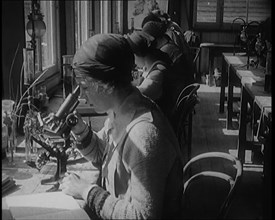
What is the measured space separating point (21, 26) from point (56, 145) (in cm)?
165

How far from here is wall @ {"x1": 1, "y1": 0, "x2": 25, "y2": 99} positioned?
323 centimetres

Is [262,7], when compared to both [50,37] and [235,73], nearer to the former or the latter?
[235,73]

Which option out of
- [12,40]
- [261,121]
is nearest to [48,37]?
[12,40]

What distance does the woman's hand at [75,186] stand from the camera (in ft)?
4.47

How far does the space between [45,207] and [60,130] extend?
0.26 m

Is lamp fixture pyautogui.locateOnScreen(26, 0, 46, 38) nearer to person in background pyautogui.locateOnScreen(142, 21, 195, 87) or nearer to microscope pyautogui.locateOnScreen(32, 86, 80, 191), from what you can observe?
person in background pyautogui.locateOnScreen(142, 21, 195, 87)

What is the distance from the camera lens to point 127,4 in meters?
7.83

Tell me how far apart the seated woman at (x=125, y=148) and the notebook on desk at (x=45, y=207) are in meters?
0.04

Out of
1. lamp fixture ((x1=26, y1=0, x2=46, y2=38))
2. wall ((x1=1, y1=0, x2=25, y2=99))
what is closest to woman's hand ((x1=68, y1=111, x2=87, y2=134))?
lamp fixture ((x1=26, y1=0, x2=46, y2=38))

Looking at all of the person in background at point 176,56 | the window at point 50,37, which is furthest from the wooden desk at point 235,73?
the window at point 50,37

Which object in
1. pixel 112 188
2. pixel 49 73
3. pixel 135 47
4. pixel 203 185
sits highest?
pixel 135 47

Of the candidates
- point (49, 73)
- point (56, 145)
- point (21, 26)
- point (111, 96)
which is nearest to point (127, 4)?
point (49, 73)

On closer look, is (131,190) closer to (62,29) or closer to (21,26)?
(21,26)

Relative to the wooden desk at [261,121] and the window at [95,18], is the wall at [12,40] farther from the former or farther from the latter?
the window at [95,18]
